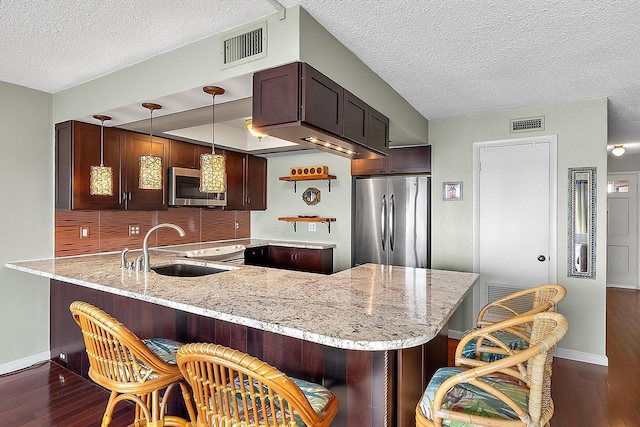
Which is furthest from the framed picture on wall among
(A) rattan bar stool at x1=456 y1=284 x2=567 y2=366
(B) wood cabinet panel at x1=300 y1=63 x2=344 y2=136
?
(B) wood cabinet panel at x1=300 y1=63 x2=344 y2=136

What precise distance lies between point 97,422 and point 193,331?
984mm

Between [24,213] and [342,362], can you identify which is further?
[24,213]

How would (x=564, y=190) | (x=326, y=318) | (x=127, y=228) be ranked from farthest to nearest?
1. (x=127, y=228)
2. (x=564, y=190)
3. (x=326, y=318)

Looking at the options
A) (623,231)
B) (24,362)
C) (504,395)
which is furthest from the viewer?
(623,231)

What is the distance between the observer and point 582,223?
3.45 meters

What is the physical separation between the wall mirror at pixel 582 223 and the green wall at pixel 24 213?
4916mm

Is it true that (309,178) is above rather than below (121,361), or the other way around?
above

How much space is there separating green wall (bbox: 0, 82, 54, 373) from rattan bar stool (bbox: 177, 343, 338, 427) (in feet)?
9.34

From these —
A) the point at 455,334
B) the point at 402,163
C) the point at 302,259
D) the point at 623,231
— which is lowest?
the point at 455,334

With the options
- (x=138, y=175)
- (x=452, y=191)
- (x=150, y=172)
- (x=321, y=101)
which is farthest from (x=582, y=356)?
(x=138, y=175)

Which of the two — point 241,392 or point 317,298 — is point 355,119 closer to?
point 317,298

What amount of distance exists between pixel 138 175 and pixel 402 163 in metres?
2.92

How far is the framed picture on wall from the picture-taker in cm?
404

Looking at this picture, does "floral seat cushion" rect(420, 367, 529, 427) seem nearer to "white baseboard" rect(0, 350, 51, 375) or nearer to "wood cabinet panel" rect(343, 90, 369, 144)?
"wood cabinet panel" rect(343, 90, 369, 144)
